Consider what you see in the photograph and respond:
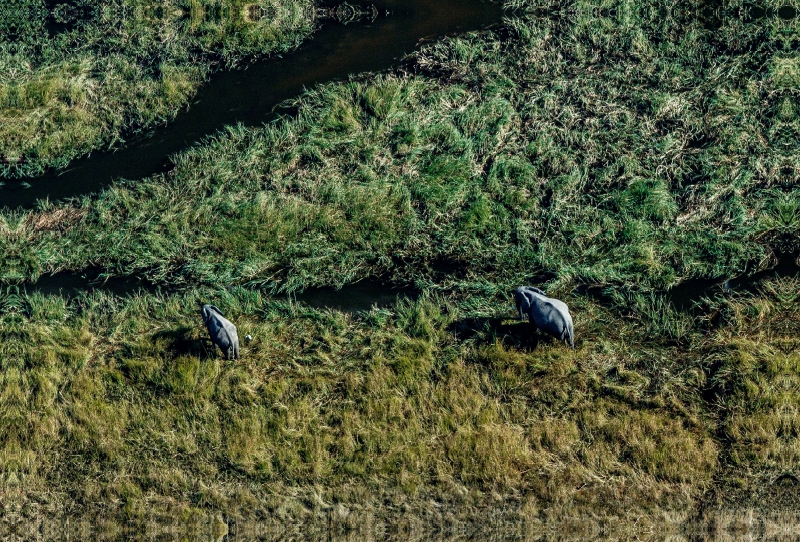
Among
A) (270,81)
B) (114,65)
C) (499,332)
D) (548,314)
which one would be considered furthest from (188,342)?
(114,65)

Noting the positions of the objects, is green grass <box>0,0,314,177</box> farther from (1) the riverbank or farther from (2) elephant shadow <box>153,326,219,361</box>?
(2) elephant shadow <box>153,326,219,361</box>

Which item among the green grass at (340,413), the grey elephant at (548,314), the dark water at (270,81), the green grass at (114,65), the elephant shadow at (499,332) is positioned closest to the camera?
the green grass at (340,413)

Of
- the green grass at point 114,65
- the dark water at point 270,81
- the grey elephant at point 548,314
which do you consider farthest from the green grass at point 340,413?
the green grass at point 114,65

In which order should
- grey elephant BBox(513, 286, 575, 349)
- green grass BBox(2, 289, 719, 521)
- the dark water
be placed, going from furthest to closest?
1. the dark water
2. grey elephant BBox(513, 286, 575, 349)
3. green grass BBox(2, 289, 719, 521)

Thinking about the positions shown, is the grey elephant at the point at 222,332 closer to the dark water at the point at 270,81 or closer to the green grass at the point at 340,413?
the green grass at the point at 340,413

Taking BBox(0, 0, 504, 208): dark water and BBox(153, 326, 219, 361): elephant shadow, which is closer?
BBox(153, 326, 219, 361): elephant shadow

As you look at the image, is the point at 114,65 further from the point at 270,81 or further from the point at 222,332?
the point at 222,332

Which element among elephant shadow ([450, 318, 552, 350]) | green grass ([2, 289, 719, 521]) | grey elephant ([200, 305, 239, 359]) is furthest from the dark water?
elephant shadow ([450, 318, 552, 350])
